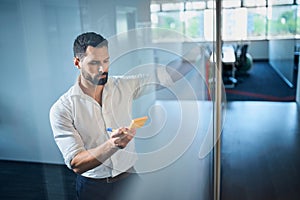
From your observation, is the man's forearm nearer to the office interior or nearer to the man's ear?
the office interior

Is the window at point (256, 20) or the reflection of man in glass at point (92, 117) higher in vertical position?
the window at point (256, 20)

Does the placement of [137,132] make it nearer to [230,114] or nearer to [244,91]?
[230,114]

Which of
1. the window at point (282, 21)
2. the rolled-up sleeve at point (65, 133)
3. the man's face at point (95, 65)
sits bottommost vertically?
the rolled-up sleeve at point (65, 133)

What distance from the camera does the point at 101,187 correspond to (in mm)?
1683

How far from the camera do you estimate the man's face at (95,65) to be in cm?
142

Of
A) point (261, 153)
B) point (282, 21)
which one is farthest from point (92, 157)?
point (282, 21)

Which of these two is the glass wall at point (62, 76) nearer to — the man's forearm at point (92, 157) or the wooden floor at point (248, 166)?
the wooden floor at point (248, 166)

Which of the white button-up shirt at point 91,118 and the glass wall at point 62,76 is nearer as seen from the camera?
the white button-up shirt at point 91,118

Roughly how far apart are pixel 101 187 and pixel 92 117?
0.45m

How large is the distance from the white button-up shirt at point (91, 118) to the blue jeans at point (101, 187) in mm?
56

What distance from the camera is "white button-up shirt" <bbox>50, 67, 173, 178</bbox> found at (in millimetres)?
1458

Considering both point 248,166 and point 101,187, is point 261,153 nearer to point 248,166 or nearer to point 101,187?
point 248,166

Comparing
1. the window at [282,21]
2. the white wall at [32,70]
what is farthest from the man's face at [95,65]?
the window at [282,21]

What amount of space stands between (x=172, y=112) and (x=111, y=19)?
1.16 meters
